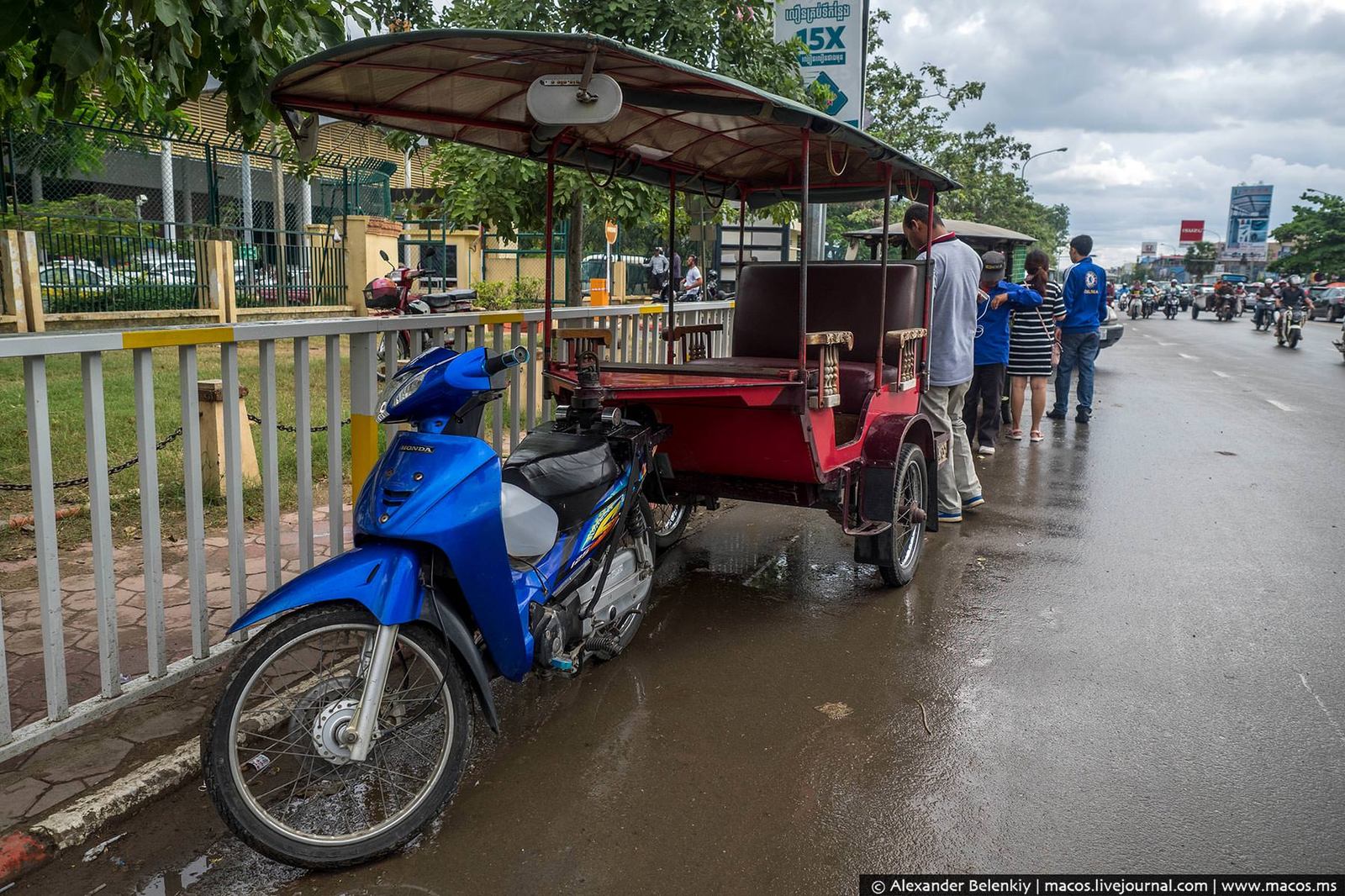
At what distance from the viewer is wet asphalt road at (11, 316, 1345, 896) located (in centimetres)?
289

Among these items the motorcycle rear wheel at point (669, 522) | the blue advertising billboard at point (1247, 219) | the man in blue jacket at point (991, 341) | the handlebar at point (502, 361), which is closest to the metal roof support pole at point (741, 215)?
the motorcycle rear wheel at point (669, 522)

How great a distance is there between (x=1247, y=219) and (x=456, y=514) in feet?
425

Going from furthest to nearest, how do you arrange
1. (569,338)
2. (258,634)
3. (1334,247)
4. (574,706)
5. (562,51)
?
(1334,247), (569,338), (574,706), (562,51), (258,634)

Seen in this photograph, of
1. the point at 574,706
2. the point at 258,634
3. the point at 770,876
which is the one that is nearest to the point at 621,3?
the point at 574,706

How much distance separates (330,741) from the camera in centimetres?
281

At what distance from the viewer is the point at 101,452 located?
3.11 meters

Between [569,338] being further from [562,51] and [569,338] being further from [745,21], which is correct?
[745,21]

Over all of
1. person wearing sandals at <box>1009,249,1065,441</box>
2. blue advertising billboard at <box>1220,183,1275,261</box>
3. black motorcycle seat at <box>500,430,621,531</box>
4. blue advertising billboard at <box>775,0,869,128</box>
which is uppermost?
blue advertising billboard at <box>1220,183,1275,261</box>

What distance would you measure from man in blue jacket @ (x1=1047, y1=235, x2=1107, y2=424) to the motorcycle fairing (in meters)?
8.28

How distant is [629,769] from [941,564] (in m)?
2.98

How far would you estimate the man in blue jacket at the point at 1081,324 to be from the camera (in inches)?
409

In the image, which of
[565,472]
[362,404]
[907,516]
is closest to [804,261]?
[565,472]

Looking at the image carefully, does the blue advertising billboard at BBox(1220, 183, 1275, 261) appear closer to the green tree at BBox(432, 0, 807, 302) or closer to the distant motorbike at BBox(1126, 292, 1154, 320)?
the distant motorbike at BBox(1126, 292, 1154, 320)

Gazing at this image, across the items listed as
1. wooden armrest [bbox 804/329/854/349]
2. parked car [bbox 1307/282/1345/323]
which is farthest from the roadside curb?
parked car [bbox 1307/282/1345/323]
